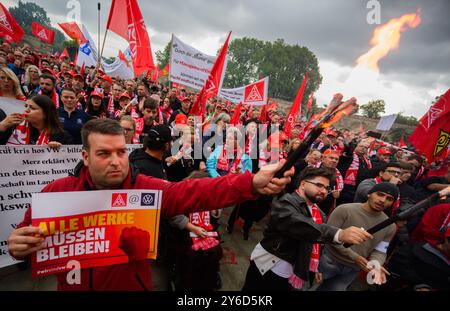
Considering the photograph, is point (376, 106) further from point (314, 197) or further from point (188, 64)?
point (314, 197)

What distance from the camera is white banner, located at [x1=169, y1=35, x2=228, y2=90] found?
8352mm

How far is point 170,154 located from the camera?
4344 mm

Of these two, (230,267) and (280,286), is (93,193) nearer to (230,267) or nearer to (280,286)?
(280,286)

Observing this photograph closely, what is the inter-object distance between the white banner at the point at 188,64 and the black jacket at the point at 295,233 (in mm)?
6650

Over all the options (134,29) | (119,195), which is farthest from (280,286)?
(134,29)

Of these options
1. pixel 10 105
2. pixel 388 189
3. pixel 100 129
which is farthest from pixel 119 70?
pixel 388 189

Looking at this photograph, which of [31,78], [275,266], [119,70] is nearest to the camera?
[275,266]

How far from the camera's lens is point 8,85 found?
355cm

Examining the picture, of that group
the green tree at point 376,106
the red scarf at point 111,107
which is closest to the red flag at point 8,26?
the red scarf at point 111,107

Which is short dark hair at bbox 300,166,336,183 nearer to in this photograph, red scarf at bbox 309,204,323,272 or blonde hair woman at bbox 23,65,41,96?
red scarf at bbox 309,204,323,272

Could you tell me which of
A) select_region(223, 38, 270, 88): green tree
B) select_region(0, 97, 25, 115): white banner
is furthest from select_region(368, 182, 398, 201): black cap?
select_region(223, 38, 270, 88): green tree

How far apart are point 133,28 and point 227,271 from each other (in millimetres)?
6208

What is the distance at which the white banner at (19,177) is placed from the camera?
9.11ft
